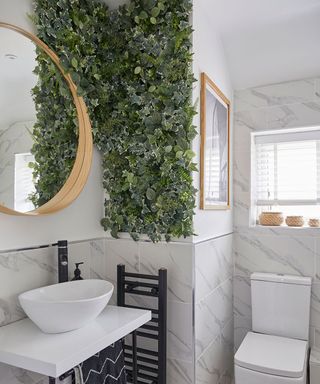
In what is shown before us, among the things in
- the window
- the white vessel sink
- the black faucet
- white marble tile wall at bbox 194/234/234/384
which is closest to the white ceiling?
the window

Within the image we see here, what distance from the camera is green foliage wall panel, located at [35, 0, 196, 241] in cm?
189

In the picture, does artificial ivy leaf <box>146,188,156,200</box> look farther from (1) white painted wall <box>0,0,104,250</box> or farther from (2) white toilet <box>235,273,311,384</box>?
(2) white toilet <box>235,273,311,384</box>

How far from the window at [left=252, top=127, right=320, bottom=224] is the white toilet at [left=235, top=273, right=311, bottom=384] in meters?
0.59

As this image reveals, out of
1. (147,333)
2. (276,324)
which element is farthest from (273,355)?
(147,333)

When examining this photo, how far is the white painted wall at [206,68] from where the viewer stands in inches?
79.8

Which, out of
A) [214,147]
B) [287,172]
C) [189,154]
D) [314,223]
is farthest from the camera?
[287,172]

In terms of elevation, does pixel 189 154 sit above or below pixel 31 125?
below

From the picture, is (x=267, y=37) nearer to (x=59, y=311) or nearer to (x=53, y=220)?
(x=53, y=220)

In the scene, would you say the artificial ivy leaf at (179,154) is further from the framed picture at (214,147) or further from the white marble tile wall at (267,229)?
the white marble tile wall at (267,229)

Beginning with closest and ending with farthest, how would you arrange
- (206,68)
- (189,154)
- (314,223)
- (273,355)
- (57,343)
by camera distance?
(57,343) → (189,154) → (273,355) → (206,68) → (314,223)

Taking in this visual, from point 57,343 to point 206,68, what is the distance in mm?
1771

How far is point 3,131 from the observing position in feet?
4.90

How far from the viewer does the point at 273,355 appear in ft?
6.73

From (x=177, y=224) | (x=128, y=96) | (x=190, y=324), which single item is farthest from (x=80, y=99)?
(x=190, y=324)
